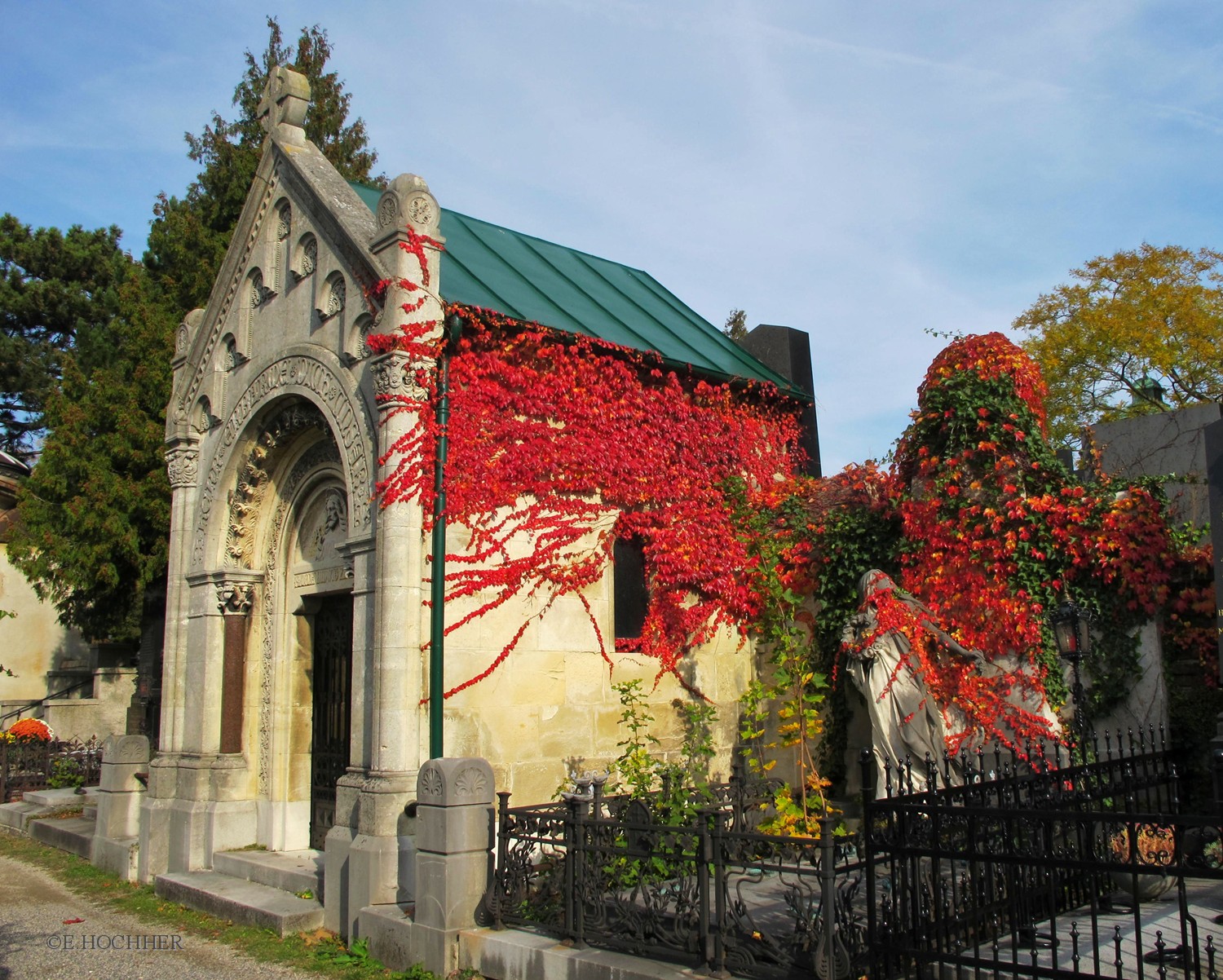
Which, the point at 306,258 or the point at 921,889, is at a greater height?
the point at 306,258

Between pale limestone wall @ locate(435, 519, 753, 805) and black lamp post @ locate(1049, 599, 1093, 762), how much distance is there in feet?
12.3

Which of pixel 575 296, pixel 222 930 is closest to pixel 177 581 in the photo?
pixel 222 930

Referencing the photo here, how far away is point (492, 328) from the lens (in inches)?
403

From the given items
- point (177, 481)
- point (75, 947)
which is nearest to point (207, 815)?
point (75, 947)

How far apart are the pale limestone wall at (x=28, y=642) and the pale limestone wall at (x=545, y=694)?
21.0 m

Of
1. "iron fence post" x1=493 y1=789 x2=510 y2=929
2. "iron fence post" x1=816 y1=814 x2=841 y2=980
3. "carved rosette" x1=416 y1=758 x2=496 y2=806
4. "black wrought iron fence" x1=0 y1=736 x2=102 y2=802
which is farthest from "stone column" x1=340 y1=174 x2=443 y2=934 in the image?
"black wrought iron fence" x1=0 y1=736 x2=102 y2=802

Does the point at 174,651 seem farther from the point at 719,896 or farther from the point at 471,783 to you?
the point at 719,896

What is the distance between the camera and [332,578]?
37.7ft

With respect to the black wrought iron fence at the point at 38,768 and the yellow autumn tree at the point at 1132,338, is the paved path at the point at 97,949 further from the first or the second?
the yellow autumn tree at the point at 1132,338

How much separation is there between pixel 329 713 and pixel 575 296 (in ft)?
18.8

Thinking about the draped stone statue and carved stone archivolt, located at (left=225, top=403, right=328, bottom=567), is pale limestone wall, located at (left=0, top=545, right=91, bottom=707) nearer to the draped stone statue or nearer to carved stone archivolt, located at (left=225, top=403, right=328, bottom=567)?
carved stone archivolt, located at (left=225, top=403, right=328, bottom=567)

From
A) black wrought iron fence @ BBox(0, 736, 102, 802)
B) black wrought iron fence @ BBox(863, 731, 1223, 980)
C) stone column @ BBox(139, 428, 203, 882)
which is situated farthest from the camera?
black wrought iron fence @ BBox(0, 736, 102, 802)

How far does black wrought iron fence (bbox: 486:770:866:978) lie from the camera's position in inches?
227

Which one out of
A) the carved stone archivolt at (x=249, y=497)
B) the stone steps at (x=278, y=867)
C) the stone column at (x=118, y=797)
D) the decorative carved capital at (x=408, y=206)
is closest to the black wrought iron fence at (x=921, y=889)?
the stone steps at (x=278, y=867)
